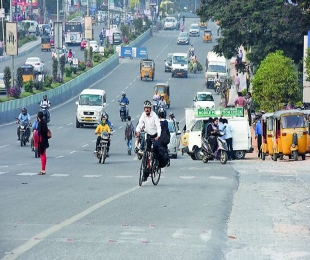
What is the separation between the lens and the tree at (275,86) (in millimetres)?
48062

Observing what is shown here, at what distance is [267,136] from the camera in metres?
36.2

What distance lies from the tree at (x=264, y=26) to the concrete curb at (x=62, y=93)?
42.2ft

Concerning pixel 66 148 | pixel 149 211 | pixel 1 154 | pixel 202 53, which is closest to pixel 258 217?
pixel 149 211

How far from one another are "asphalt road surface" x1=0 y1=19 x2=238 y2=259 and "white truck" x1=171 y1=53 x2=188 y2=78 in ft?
194

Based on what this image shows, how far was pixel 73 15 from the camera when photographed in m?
197

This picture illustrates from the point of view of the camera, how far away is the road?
11.2 meters

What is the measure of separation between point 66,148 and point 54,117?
804 inches

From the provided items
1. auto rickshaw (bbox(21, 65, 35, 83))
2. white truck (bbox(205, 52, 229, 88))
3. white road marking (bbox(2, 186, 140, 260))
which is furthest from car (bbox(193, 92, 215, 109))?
white road marking (bbox(2, 186, 140, 260))

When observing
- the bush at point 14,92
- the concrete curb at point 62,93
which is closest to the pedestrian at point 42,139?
the concrete curb at point 62,93

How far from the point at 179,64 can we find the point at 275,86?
48432mm

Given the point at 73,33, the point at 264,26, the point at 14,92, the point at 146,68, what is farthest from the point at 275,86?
the point at 73,33

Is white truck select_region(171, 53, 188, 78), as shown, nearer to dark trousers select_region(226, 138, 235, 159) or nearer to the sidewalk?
the sidewalk

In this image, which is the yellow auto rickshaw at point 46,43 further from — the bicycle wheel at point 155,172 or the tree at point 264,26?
the bicycle wheel at point 155,172

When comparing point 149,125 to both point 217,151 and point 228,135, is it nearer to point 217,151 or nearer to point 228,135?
point 217,151
